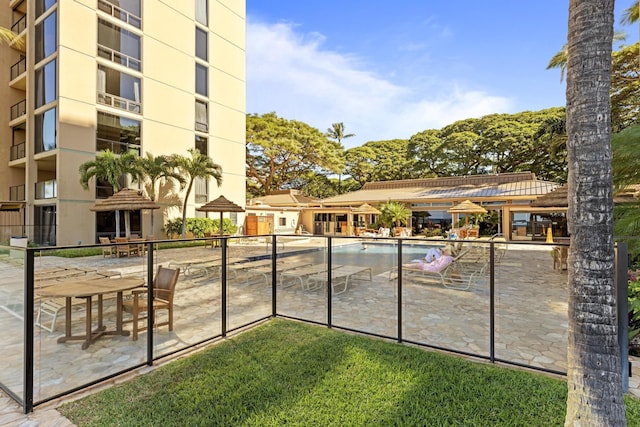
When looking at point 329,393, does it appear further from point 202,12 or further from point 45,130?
point 202,12

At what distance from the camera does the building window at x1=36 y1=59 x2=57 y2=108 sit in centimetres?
1605

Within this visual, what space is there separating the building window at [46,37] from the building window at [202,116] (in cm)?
768

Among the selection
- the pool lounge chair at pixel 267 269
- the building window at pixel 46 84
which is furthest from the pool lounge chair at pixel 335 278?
the building window at pixel 46 84

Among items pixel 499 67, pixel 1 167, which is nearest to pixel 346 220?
pixel 499 67

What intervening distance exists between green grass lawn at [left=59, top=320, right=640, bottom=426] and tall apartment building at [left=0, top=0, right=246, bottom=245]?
629 inches

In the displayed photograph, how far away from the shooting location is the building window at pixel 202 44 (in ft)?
72.2

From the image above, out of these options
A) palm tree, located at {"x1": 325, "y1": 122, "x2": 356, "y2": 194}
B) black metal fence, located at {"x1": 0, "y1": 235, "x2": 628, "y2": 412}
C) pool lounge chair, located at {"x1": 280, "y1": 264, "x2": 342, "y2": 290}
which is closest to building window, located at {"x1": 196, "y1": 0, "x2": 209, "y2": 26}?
black metal fence, located at {"x1": 0, "y1": 235, "x2": 628, "y2": 412}

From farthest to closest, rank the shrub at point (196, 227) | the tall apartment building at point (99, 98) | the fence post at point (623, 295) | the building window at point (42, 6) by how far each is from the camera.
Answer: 1. the shrub at point (196, 227)
2. the building window at point (42, 6)
3. the tall apartment building at point (99, 98)
4. the fence post at point (623, 295)

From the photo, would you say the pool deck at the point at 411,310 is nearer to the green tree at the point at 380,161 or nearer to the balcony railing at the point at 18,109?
the balcony railing at the point at 18,109

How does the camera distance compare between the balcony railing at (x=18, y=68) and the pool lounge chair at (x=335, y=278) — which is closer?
the pool lounge chair at (x=335, y=278)

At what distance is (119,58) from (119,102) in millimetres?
2416

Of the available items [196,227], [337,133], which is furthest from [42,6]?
[337,133]

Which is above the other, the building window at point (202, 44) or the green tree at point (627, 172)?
the building window at point (202, 44)

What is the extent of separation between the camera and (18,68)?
19.0m
